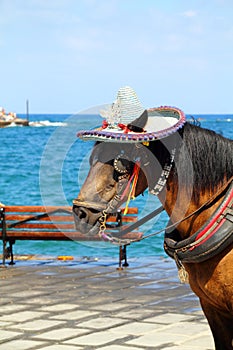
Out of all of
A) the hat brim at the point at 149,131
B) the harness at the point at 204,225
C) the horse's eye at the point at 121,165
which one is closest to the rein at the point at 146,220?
the harness at the point at 204,225

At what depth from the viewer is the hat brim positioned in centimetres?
466

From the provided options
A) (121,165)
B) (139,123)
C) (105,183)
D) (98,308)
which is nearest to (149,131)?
(139,123)

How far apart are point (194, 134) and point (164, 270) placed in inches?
231

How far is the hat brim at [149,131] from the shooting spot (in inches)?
Answer: 183

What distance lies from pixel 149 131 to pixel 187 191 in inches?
16.1

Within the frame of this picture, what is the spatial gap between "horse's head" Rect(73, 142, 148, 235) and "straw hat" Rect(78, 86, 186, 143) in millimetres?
74

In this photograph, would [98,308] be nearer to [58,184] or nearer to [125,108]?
[58,184]

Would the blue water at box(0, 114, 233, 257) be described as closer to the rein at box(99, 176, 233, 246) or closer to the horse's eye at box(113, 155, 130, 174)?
the rein at box(99, 176, 233, 246)

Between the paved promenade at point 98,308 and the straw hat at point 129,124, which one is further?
the paved promenade at point 98,308

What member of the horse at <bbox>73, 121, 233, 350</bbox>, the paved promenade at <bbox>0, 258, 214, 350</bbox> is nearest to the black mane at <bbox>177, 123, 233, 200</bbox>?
the horse at <bbox>73, 121, 233, 350</bbox>

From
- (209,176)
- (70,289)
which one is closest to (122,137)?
(209,176)

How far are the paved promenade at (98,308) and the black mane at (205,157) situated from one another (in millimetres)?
2179

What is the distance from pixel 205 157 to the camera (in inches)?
189

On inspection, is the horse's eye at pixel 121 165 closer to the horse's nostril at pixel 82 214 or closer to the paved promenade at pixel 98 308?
the horse's nostril at pixel 82 214
